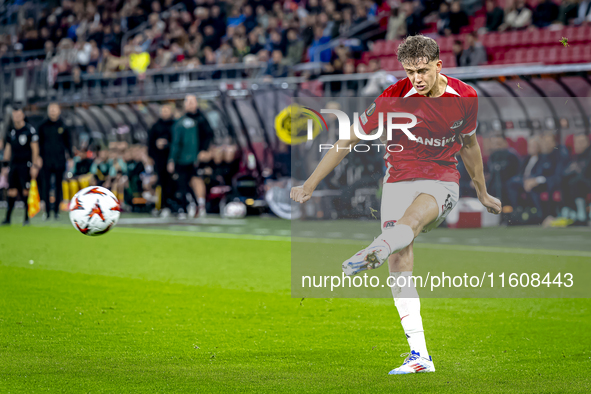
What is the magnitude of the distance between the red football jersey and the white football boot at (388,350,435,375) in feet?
3.12

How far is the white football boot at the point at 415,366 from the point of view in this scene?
417 centimetres

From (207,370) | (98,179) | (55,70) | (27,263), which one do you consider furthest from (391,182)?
(55,70)

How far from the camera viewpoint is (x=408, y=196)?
14.3 ft

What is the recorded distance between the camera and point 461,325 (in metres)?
5.77

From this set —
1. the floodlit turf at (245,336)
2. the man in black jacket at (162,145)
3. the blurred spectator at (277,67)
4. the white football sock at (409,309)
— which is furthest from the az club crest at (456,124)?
the blurred spectator at (277,67)

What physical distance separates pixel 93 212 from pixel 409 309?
352 cm

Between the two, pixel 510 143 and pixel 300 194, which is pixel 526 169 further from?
pixel 300 194

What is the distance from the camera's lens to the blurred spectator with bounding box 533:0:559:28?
15.8m

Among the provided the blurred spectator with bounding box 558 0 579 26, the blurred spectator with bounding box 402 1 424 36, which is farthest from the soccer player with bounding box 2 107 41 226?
Result: the blurred spectator with bounding box 558 0 579 26

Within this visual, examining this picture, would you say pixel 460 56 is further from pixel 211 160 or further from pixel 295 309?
pixel 295 309

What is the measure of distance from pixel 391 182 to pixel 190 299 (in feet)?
9.44

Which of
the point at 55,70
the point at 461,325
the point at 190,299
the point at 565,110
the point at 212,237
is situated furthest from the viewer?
the point at 55,70

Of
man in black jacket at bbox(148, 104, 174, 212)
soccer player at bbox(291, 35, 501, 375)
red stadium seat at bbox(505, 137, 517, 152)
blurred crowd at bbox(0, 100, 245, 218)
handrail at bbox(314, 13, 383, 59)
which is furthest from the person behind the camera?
handrail at bbox(314, 13, 383, 59)

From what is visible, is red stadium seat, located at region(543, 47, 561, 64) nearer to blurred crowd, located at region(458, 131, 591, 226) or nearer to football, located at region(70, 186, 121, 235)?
blurred crowd, located at region(458, 131, 591, 226)
